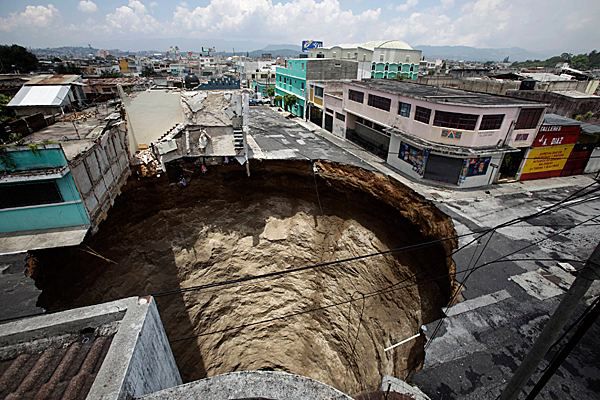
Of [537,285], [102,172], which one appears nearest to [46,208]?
[102,172]

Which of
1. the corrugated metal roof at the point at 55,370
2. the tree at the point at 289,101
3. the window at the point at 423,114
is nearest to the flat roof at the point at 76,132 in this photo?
the corrugated metal roof at the point at 55,370

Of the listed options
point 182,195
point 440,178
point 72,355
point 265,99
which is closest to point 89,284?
point 182,195

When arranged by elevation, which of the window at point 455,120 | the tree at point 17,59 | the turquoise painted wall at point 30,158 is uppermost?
the tree at point 17,59

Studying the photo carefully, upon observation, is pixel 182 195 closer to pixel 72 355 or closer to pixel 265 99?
pixel 72 355

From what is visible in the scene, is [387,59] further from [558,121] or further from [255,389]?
[255,389]

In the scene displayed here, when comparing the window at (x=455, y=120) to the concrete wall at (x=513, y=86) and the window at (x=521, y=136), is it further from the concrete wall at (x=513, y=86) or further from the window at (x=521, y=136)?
the concrete wall at (x=513, y=86)

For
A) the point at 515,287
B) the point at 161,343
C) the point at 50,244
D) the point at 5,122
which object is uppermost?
the point at 5,122

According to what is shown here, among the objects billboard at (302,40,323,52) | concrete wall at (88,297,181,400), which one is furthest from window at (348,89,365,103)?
billboard at (302,40,323,52)
